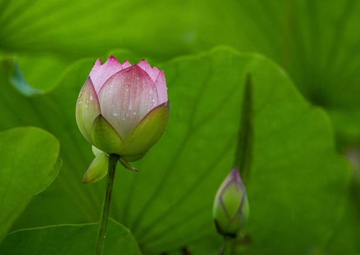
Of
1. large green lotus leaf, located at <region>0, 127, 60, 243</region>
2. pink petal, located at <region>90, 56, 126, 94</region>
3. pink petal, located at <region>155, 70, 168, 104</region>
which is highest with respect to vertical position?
pink petal, located at <region>90, 56, 126, 94</region>

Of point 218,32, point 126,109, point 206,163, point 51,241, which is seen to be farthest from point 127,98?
point 218,32

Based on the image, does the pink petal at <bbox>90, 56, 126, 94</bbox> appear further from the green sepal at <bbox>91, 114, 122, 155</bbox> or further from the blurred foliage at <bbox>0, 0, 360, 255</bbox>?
the blurred foliage at <bbox>0, 0, 360, 255</bbox>

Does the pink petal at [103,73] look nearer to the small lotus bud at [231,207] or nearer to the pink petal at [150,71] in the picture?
the pink petal at [150,71]

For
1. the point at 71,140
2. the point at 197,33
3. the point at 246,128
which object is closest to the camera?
the point at 246,128

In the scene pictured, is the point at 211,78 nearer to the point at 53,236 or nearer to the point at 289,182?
the point at 289,182

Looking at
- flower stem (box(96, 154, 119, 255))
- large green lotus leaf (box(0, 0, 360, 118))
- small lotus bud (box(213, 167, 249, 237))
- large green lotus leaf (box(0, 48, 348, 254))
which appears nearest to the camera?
flower stem (box(96, 154, 119, 255))

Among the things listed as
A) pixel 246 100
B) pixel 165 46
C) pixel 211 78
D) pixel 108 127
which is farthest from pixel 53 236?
pixel 165 46

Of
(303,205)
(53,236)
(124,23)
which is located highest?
(53,236)

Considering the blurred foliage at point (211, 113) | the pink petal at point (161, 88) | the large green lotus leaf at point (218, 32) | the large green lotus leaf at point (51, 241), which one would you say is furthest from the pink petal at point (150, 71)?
the large green lotus leaf at point (218, 32)

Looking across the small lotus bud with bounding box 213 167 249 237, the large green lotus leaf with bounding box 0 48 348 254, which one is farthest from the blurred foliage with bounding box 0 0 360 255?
the small lotus bud with bounding box 213 167 249 237
